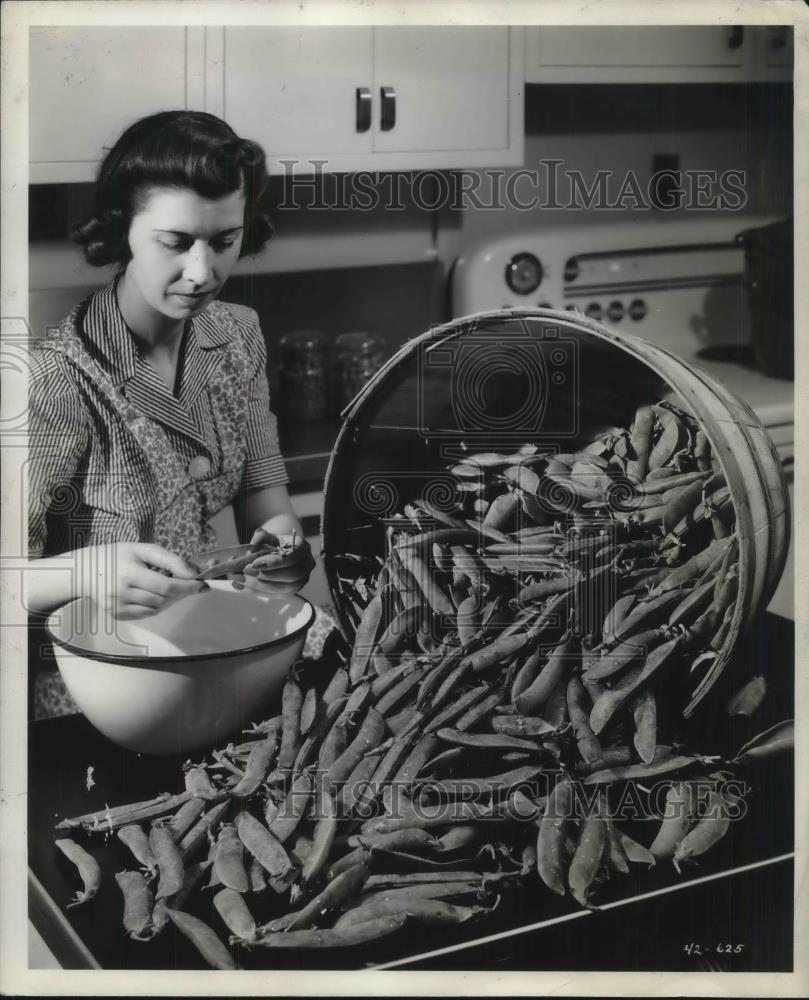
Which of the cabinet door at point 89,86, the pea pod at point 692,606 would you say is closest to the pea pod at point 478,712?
the pea pod at point 692,606

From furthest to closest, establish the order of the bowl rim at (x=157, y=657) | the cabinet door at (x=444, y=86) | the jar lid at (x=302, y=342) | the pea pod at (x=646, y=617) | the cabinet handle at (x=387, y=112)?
the jar lid at (x=302, y=342) < the cabinet handle at (x=387, y=112) < the cabinet door at (x=444, y=86) < the pea pod at (x=646, y=617) < the bowl rim at (x=157, y=657)

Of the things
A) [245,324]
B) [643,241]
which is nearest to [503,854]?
[245,324]

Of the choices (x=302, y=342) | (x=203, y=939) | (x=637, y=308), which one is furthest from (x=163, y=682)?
(x=637, y=308)

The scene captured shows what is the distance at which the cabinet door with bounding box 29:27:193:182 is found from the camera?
1195mm

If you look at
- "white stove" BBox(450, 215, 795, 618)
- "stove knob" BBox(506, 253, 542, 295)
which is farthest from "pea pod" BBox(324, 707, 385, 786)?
"stove knob" BBox(506, 253, 542, 295)

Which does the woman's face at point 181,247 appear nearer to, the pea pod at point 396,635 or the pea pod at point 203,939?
the pea pod at point 396,635

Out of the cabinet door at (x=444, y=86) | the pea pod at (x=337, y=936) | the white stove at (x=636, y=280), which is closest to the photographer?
the pea pod at (x=337, y=936)

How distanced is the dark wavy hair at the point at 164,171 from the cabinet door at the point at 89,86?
0.02 meters

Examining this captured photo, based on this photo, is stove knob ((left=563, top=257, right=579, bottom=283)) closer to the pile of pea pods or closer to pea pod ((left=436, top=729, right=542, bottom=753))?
the pile of pea pods

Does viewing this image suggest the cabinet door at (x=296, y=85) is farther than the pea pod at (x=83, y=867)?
Yes

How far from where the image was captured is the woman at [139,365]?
1.18 metres

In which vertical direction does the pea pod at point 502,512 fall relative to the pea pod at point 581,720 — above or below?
above

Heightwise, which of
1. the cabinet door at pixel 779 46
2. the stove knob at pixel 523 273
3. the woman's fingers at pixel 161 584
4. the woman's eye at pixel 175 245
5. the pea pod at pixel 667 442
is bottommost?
the woman's fingers at pixel 161 584

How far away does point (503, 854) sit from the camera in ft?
3.05
